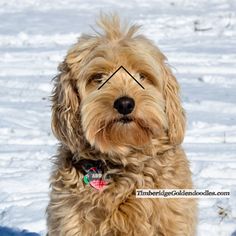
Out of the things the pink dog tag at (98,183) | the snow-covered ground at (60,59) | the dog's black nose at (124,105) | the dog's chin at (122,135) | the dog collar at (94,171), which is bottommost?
the snow-covered ground at (60,59)

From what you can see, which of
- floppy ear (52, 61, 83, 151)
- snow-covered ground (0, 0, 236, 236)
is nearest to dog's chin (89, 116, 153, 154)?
floppy ear (52, 61, 83, 151)

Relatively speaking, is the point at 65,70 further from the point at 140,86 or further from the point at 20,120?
the point at 20,120

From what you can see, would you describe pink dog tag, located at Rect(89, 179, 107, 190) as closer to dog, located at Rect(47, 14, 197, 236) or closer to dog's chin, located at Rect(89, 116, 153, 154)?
dog, located at Rect(47, 14, 197, 236)

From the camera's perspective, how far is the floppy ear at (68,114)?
4430mm

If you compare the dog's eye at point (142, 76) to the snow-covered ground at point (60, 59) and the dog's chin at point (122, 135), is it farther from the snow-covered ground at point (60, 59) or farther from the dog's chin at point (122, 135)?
the snow-covered ground at point (60, 59)

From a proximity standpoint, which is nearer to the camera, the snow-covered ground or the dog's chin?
the dog's chin

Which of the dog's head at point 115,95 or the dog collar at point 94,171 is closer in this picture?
the dog's head at point 115,95

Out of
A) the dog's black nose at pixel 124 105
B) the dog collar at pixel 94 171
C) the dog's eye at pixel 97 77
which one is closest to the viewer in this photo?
the dog's black nose at pixel 124 105

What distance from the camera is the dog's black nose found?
13.4ft

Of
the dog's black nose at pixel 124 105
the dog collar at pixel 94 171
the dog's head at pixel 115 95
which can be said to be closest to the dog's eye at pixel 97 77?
the dog's head at pixel 115 95

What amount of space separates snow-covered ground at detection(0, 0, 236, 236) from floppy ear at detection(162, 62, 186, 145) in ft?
5.11

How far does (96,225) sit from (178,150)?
740 millimetres

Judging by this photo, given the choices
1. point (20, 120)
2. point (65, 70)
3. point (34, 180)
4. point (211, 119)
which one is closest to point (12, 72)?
point (20, 120)

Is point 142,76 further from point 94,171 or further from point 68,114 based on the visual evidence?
point 94,171
